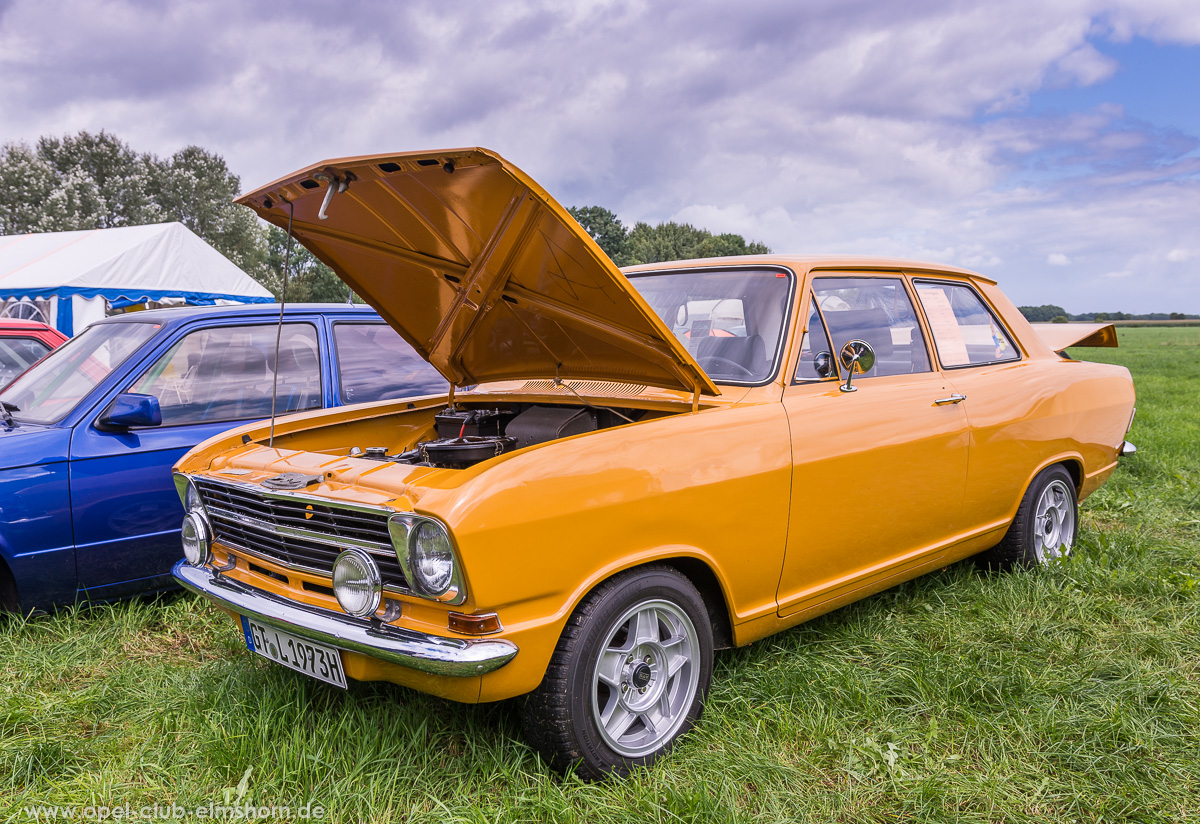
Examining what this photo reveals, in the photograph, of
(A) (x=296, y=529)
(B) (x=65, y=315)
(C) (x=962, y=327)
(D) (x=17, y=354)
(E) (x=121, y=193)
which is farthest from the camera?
(E) (x=121, y=193)

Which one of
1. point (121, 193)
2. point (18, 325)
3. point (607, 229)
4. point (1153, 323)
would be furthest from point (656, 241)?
point (18, 325)

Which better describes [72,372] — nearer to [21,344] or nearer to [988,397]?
[21,344]

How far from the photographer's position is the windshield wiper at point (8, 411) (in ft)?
12.0

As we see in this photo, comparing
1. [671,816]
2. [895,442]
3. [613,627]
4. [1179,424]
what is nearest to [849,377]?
[895,442]

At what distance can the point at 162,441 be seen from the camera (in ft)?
12.3

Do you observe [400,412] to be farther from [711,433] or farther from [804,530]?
[804,530]

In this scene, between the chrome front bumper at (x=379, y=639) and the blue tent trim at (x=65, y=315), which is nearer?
the chrome front bumper at (x=379, y=639)

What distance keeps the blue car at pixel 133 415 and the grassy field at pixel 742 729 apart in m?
0.23

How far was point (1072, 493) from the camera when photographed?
4.37 m

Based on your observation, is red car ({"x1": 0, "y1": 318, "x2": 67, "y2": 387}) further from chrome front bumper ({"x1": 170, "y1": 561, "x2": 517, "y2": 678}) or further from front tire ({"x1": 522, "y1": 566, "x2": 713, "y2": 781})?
front tire ({"x1": 522, "y1": 566, "x2": 713, "y2": 781})

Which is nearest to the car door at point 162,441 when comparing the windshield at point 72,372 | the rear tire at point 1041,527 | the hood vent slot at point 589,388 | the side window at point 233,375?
the side window at point 233,375

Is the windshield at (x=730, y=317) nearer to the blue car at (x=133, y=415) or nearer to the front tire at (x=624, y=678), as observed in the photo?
the front tire at (x=624, y=678)

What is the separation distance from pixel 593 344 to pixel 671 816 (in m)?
1.74

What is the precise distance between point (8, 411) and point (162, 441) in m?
0.79
